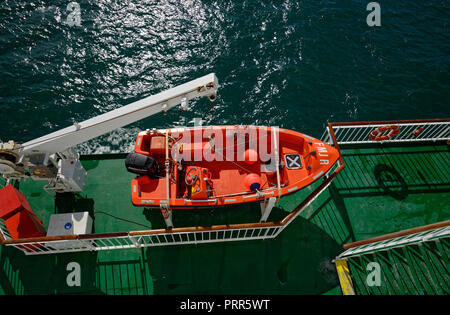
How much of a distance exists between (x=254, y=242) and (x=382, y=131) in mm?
5798

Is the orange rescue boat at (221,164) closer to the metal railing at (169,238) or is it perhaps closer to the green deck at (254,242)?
the metal railing at (169,238)

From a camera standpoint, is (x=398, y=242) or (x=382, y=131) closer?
(x=398, y=242)

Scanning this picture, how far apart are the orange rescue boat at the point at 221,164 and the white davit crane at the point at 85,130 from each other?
1.09 metres

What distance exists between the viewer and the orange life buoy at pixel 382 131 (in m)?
8.13

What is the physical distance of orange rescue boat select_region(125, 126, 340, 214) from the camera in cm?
655

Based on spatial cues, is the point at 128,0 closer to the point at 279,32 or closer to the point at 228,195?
the point at 279,32

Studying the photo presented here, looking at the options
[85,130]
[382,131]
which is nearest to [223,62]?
[382,131]

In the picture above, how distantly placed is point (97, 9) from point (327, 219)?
15174mm

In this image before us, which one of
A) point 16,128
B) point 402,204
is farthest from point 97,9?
point 402,204

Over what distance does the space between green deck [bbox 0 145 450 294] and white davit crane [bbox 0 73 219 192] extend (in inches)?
66.9

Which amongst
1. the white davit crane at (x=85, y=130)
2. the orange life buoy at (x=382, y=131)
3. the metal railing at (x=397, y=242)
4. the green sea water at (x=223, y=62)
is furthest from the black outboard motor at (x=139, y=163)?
the orange life buoy at (x=382, y=131)

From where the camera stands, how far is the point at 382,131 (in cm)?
Answer: 847

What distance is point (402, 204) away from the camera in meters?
7.73

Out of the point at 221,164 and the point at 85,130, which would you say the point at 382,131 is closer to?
the point at 221,164
